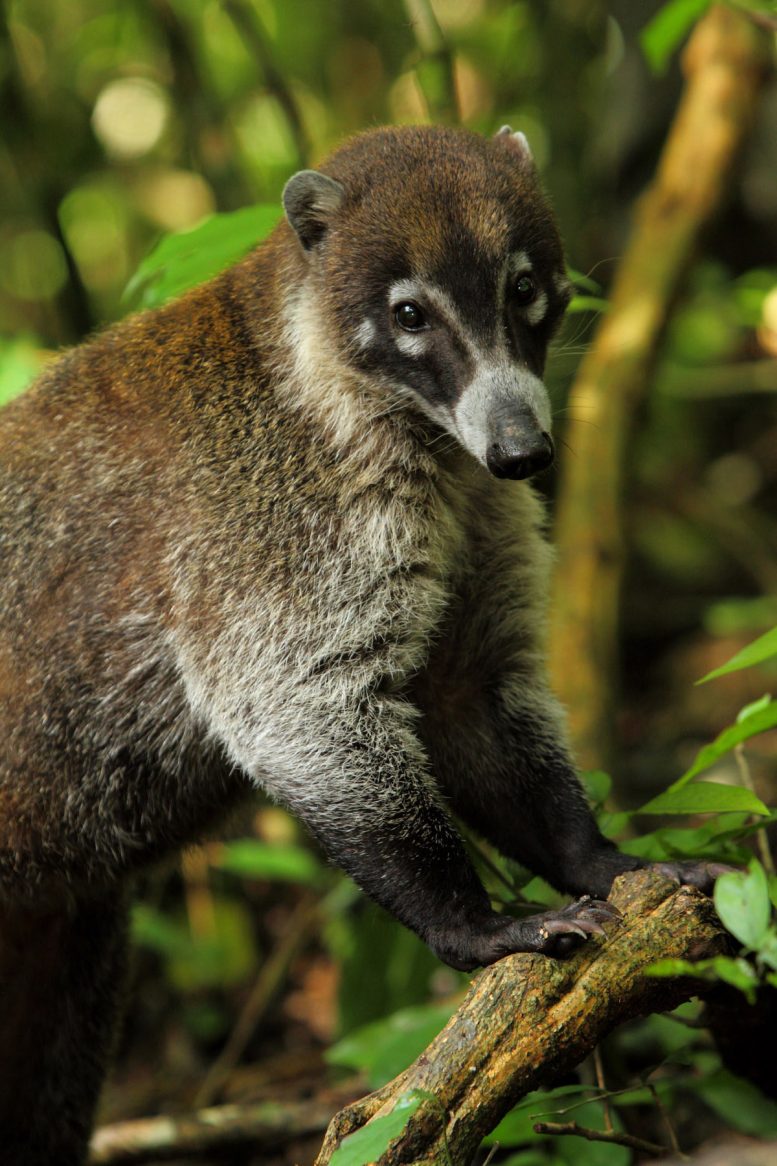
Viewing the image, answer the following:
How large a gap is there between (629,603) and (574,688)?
403cm

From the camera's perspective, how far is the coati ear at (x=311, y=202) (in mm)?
4473

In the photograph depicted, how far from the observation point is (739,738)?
377 cm

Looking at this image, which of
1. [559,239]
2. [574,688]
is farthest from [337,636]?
[574,688]

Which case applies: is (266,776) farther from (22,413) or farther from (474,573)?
(22,413)

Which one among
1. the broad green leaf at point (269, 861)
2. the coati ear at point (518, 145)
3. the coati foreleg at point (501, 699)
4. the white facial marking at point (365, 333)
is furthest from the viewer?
the broad green leaf at point (269, 861)

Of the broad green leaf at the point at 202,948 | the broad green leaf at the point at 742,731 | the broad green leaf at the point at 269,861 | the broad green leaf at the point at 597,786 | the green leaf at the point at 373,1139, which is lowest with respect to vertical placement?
the broad green leaf at the point at 202,948

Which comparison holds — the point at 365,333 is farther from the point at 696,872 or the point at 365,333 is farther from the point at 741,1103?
the point at 741,1103

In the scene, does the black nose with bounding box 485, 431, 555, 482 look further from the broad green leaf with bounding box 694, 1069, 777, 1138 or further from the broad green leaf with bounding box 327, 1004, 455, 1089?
the broad green leaf with bounding box 694, 1069, 777, 1138

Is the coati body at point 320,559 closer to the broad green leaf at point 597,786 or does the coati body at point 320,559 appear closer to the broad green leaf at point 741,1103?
the broad green leaf at point 597,786

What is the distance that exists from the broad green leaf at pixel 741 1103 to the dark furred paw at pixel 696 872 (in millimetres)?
1192

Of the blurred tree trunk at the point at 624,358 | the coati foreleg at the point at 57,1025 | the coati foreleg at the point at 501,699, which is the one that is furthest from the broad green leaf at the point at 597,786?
the coati foreleg at the point at 57,1025

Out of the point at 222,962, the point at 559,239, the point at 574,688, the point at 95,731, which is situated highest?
the point at 559,239

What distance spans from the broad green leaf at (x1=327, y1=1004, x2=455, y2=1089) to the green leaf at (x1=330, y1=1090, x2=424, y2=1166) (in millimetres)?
1619

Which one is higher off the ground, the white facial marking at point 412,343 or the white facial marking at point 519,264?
the white facial marking at point 519,264
